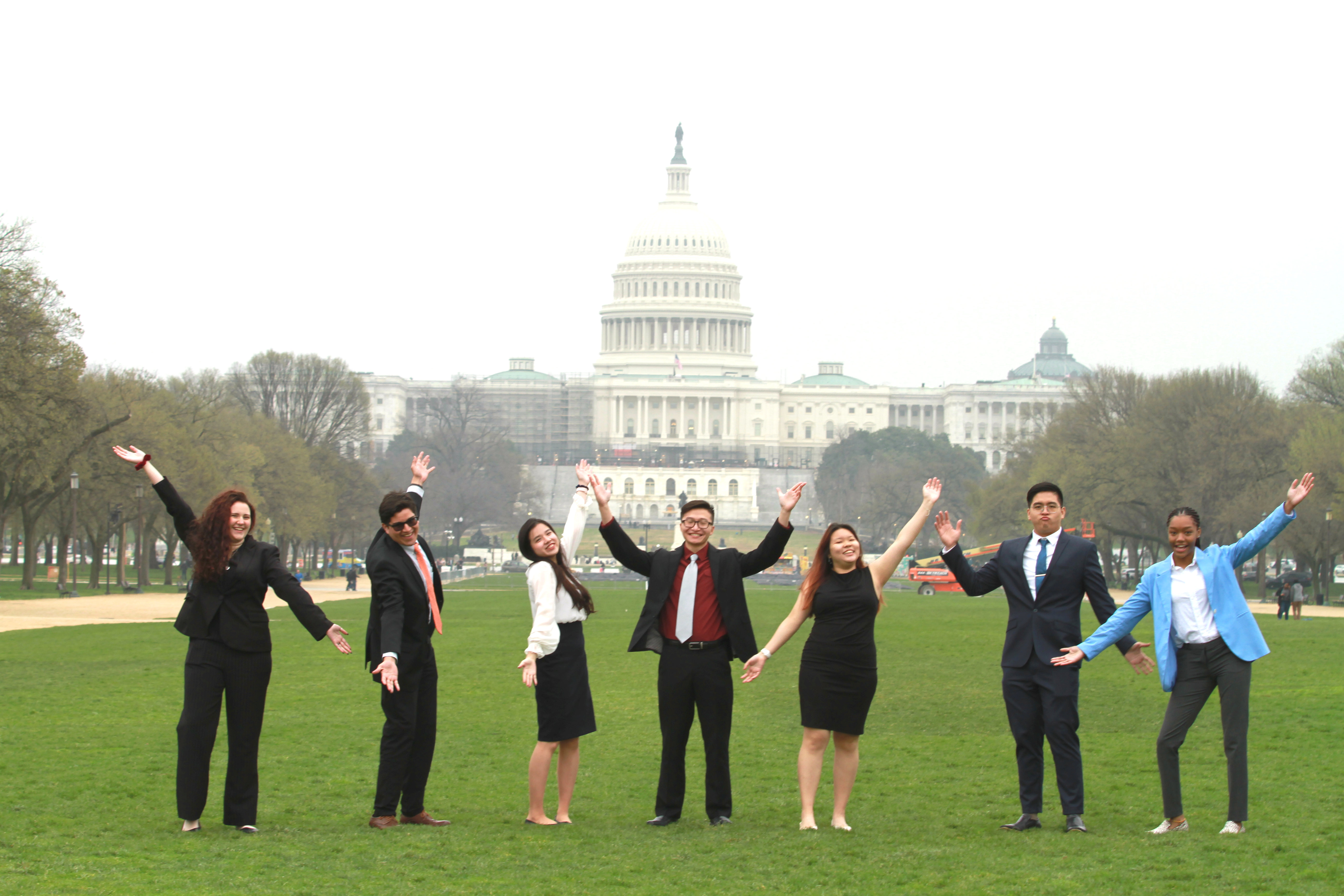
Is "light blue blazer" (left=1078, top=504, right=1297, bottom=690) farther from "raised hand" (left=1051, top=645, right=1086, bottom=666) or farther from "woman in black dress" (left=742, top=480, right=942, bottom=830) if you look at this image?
"woman in black dress" (left=742, top=480, right=942, bottom=830)

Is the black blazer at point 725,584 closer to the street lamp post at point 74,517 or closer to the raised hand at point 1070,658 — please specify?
the raised hand at point 1070,658

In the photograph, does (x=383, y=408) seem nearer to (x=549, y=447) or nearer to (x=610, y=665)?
(x=549, y=447)

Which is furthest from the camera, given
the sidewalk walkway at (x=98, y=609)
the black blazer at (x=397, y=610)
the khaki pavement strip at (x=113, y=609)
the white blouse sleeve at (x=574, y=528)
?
the khaki pavement strip at (x=113, y=609)

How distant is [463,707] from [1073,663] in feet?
28.4

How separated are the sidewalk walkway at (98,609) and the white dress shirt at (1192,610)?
18.4 meters

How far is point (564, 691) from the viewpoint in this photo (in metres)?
10.4

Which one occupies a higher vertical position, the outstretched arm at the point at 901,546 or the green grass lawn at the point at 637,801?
the outstretched arm at the point at 901,546

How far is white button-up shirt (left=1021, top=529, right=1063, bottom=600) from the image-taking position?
10.4 metres

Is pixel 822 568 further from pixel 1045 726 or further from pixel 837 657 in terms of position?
pixel 1045 726

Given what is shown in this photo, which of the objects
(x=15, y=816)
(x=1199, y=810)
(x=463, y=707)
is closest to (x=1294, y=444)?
(x=463, y=707)

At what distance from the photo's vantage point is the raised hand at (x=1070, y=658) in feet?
33.2

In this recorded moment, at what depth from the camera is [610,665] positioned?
22953mm

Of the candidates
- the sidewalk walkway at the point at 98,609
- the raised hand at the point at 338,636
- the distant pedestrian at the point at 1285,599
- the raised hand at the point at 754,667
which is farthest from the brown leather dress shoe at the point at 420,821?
the distant pedestrian at the point at 1285,599

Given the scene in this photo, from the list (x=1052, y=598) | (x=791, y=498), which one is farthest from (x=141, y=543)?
(x=1052, y=598)
